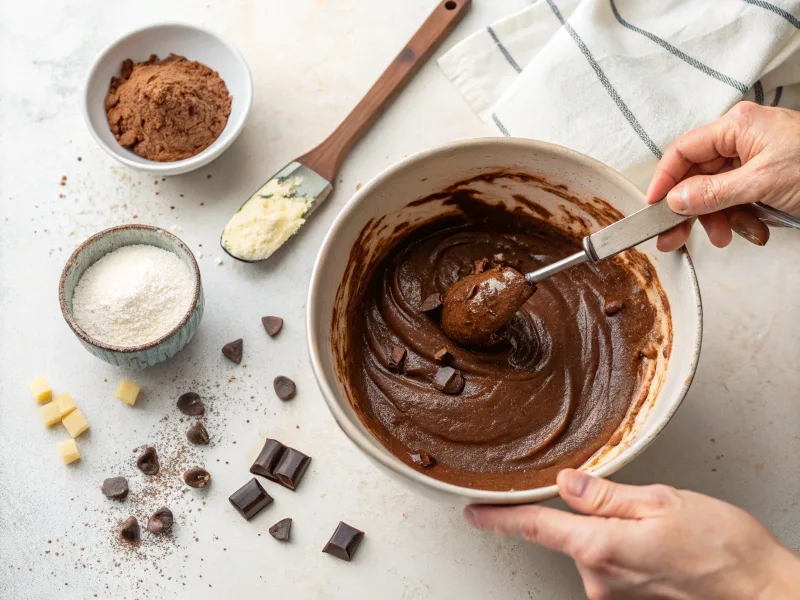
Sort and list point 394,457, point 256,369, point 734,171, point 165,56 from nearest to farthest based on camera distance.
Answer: point 394,457, point 734,171, point 256,369, point 165,56

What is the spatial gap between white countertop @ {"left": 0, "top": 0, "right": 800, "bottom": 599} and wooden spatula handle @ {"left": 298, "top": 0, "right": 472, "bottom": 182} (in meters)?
0.06

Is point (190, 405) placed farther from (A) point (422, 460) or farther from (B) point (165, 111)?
(B) point (165, 111)

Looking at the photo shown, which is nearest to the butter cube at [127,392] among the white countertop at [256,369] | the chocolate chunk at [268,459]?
the white countertop at [256,369]

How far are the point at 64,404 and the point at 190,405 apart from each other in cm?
40

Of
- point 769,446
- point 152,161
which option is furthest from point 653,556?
point 152,161

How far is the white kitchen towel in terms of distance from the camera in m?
2.36

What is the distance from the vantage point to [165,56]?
266 centimetres

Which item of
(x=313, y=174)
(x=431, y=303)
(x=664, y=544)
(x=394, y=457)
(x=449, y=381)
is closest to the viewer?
(x=664, y=544)

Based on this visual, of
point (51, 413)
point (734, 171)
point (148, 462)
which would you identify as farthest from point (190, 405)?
point (734, 171)

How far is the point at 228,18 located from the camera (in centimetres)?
281

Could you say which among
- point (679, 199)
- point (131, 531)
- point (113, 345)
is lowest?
point (131, 531)

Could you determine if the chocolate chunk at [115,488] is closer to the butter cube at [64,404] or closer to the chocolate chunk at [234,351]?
the butter cube at [64,404]

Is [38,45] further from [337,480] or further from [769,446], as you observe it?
[769,446]

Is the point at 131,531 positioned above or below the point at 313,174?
below
